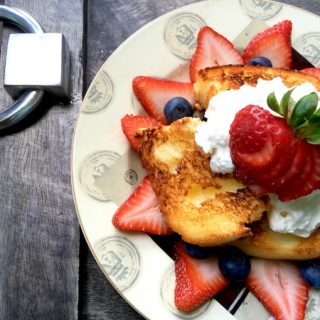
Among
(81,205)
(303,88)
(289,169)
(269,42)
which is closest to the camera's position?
(289,169)

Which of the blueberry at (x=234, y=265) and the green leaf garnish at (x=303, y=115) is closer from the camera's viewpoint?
the green leaf garnish at (x=303, y=115)

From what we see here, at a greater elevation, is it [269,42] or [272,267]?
[269,42]

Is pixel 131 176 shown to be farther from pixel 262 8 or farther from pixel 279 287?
pixel 262 8

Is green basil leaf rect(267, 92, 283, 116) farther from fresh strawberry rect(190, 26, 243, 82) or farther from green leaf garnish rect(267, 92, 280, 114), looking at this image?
fresh strawberry rect(190, 26, 243, 82)

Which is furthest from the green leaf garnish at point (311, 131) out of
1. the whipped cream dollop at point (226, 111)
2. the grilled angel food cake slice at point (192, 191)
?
the grilled angel food cake slice at point (192, 191)

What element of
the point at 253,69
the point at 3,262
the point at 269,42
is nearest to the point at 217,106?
the point at 253,69

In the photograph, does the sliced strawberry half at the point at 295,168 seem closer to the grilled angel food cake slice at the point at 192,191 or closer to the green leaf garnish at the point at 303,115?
the green leaf garnish at the point at 303,115

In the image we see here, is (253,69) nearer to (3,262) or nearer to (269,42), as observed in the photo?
(269,42)
